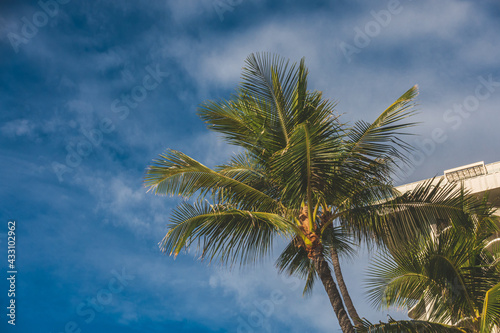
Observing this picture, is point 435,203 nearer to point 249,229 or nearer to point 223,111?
point 249,229

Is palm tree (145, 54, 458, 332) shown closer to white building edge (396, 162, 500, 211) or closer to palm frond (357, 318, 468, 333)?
palm frond (357, 318, 468, 333)

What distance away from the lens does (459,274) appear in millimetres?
9031

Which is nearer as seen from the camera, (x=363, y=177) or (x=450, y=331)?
(x=450, y=331)

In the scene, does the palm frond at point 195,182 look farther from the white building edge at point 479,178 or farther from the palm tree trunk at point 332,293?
the white building edge at point 479,178

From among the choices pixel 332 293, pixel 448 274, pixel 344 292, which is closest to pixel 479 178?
pixel 448 274

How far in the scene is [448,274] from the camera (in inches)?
361

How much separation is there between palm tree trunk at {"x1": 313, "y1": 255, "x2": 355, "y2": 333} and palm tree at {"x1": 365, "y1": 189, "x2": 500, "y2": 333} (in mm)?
772

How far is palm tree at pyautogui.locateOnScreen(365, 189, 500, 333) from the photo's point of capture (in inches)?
357

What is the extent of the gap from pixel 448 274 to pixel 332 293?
2166 mm

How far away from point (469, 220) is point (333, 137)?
3093 mm

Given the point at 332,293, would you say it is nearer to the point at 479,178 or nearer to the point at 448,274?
the point at 448,274

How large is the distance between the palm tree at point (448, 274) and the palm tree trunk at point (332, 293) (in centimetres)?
77

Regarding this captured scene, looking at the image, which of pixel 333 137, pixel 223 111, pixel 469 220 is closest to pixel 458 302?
pixel 469 220

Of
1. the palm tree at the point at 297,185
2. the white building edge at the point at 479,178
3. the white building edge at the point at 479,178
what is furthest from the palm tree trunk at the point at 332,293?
the white building edge at the point at 479,178
